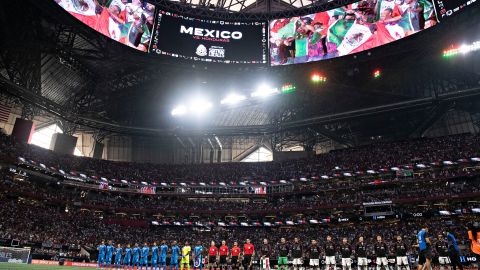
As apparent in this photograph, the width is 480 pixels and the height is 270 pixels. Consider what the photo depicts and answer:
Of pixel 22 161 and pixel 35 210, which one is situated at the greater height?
pixel 22 161

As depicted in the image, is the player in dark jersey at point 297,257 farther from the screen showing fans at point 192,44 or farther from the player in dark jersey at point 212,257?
the screen showing fans at point 192,44

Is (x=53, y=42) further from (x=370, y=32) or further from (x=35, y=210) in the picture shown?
(x=370, y=32)

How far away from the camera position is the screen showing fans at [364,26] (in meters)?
43.1

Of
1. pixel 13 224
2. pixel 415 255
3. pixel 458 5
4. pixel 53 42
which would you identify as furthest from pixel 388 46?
pixel 13 224

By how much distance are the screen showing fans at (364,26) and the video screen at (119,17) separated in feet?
69.5

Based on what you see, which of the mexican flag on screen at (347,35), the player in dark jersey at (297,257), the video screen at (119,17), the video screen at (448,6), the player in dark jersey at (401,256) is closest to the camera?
the player in dark jersey at (401,256)

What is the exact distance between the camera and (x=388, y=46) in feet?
153

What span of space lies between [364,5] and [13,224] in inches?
2085

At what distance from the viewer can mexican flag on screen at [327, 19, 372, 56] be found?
1839 inches

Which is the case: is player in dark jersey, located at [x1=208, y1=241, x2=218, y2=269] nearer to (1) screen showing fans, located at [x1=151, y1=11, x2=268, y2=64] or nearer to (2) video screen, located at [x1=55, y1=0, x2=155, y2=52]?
(1) screen showing fans, located at [x1=151, y1=11, x2=268, y2=64]

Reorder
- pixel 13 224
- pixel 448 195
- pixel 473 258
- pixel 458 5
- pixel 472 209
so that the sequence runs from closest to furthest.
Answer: pixel 473 258, pixel 458 5, pixel 13 224, pixel 472 209, pixel 448 195

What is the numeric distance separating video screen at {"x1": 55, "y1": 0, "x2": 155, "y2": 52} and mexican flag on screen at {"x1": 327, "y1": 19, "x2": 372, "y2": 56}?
2534 centimetres

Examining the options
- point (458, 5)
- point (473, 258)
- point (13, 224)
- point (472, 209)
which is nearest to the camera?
point (473, 258)

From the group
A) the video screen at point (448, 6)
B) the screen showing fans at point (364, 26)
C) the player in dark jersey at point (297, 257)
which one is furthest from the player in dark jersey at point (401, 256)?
the screen showing fans at point (364, 26)
